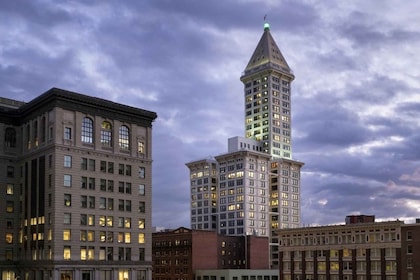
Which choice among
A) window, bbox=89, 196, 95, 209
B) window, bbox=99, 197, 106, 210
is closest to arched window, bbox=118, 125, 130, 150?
window, bbox=99, 197, 106, 210

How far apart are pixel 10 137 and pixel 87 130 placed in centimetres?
2052

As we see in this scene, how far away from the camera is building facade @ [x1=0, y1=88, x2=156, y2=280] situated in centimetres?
12438

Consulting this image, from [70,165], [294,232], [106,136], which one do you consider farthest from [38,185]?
[294,232]

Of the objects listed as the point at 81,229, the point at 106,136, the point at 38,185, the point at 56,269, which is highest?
the point at 106,136

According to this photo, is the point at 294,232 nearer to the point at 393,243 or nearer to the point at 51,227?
the point at 393,243

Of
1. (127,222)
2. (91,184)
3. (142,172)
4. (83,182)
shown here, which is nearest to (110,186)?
(91,184)

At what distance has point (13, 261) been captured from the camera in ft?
436

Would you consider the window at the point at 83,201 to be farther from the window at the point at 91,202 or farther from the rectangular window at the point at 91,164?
→ the rectangular window at the point at 91,164

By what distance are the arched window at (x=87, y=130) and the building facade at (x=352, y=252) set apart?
2685 inches

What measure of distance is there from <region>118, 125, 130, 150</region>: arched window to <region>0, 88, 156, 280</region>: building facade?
225 mm

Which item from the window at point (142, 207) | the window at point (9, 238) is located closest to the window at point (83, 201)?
the window at point (142, 207)

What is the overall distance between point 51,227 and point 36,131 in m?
23.7

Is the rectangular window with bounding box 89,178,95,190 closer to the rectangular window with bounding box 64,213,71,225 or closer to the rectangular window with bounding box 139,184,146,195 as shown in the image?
the rectangular window with bounding box 64,213,71,225

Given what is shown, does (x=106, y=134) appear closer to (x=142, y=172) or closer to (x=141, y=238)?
(x=142, y=172)
